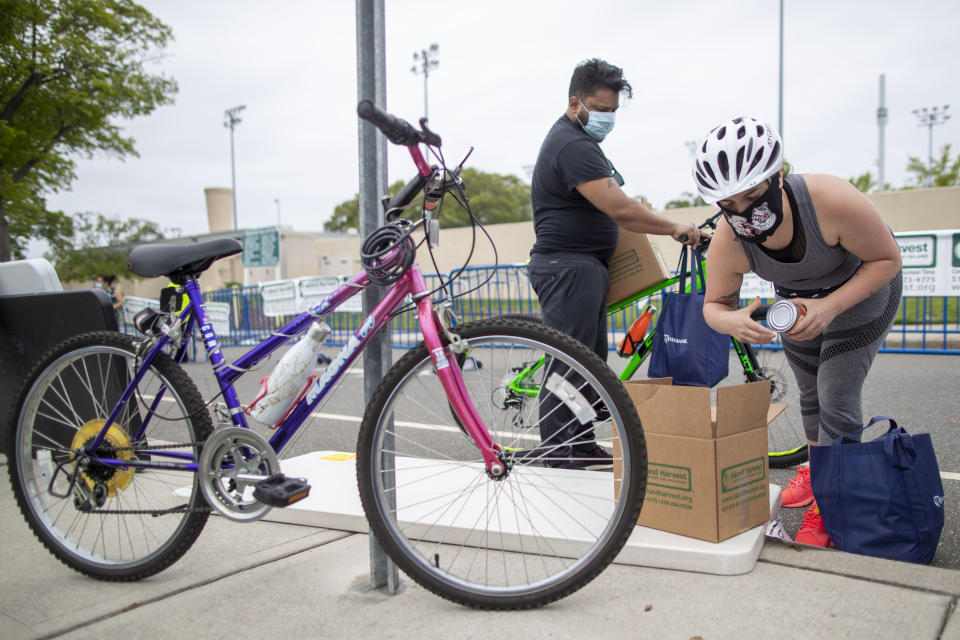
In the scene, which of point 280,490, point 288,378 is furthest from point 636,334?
point 280,490

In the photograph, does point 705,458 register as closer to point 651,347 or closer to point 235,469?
point 651,347

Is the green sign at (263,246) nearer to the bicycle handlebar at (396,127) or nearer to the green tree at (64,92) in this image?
the green tree at (64,92)

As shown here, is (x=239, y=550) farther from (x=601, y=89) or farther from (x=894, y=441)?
(x=601, y=89)

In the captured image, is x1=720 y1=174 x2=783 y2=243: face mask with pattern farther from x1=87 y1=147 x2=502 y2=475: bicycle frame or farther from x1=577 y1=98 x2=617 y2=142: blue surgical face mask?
x1=577 y1=98 x2=617 y2=142: blue surgical face mask

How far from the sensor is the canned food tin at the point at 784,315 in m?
2.23

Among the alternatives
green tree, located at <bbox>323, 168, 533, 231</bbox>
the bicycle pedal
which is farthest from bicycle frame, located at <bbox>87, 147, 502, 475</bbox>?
green tree, located at <bbox>323, 168, 533, 231</bbox>

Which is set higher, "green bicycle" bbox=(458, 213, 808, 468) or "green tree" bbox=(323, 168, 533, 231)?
"green tree" bbox=(323, 168, 533, 231)

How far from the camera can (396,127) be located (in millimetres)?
2035

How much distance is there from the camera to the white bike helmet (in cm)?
222

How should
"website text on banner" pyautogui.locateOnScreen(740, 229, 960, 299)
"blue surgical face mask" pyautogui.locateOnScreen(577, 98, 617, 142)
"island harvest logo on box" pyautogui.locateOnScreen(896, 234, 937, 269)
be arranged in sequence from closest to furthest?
1. "blue surgical face mask" pyautogui.locateOnScreen(577, 98, 617, 142)
2. "website text on banner" pyautogui.locateOnScreen(740, 229, 960, 299)
3. "island harvest logo on box" pyautogui.locateOnScreen(896, 234, 937, 269)

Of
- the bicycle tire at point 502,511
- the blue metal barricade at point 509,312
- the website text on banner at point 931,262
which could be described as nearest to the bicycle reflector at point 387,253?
the bicycle tire at point 502,511

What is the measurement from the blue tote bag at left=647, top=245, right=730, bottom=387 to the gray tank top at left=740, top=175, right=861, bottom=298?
1.18ft

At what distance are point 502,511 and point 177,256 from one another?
1.60m

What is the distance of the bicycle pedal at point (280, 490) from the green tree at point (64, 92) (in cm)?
1826
